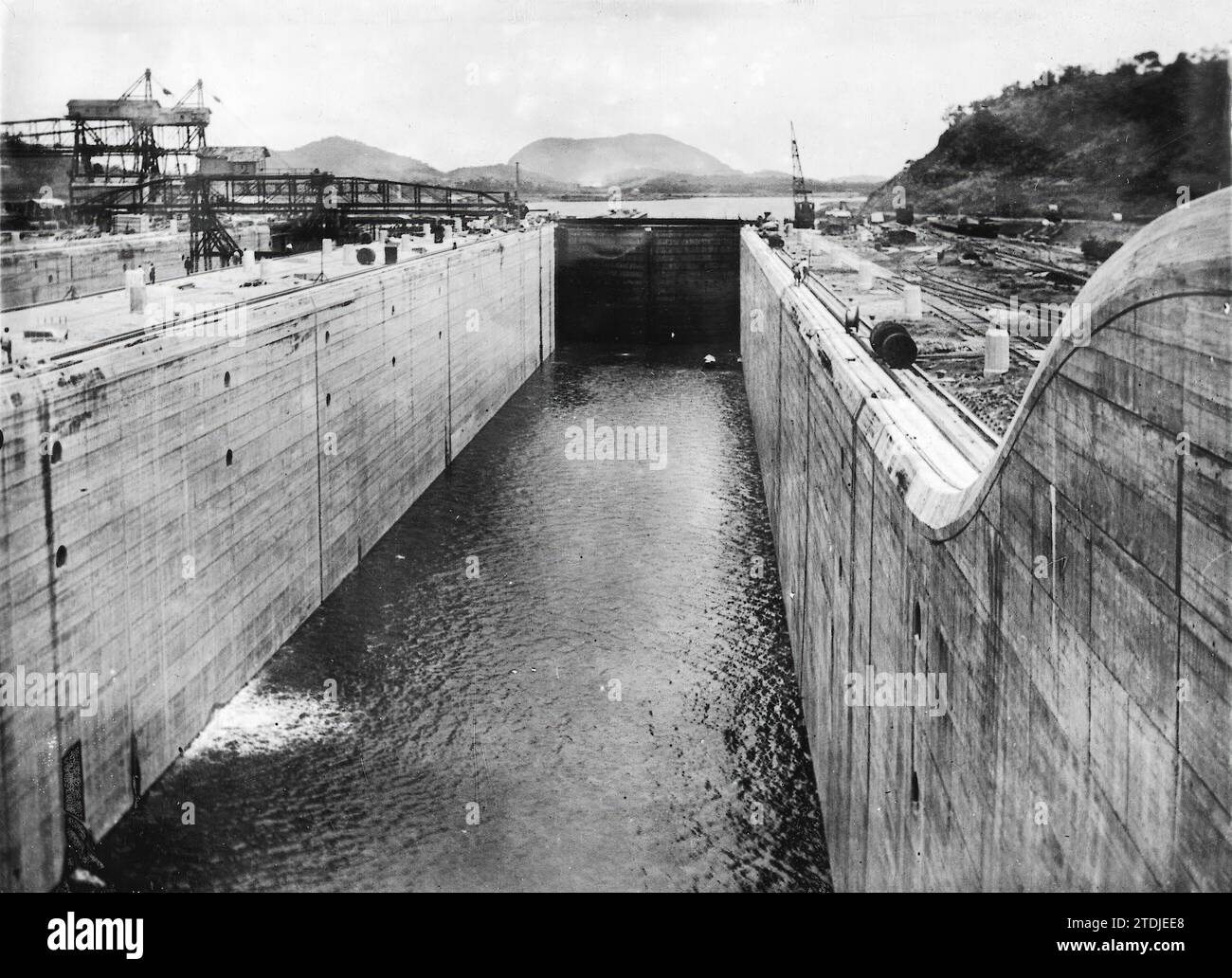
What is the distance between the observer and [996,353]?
724 inches

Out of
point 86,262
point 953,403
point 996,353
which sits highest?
point 86,262

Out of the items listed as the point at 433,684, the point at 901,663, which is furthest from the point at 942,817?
the point at 433,684

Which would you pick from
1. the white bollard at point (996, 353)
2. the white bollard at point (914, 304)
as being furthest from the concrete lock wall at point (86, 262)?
the white bollard at point (996, 353)

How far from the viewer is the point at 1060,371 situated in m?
7.38

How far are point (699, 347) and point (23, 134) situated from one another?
3253 cm

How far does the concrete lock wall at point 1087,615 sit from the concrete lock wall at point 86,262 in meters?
23.8

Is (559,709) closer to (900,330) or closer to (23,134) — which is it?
(900,330)

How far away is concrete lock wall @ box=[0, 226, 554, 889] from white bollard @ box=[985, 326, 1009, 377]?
11.8 m

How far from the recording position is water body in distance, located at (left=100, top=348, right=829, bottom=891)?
54.4 feet

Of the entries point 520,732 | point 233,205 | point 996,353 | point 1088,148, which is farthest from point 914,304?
point 1088,148

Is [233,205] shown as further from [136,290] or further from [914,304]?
[914,304]

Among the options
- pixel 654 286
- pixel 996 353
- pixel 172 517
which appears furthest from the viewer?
pixel 654 286

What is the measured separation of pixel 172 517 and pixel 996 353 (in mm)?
12109

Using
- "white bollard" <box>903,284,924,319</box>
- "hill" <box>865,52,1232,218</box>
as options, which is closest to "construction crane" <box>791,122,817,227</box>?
"hill" <box>865,52,1232,218</box>
